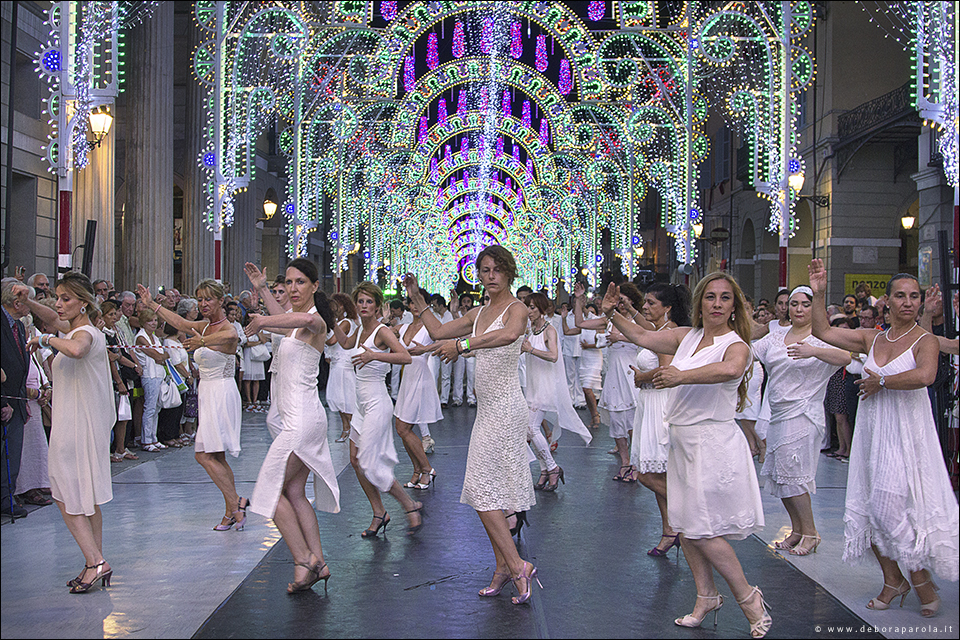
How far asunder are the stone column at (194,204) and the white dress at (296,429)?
17.0m

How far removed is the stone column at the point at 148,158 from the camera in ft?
61.7

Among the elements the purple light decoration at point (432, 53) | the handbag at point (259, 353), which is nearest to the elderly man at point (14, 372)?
the handbag at point (259, 353)

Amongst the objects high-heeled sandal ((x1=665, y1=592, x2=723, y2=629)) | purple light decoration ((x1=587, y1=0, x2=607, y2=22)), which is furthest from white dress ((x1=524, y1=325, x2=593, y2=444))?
purple light decoration ((x1=587, y1=0, x2=607, y2=22))

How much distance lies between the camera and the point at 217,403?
324 inches

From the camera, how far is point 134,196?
61.9ft

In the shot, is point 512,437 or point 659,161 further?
point 659,161

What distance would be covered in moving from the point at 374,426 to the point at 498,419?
7.45ft

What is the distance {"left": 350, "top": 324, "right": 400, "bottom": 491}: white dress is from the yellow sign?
75.2 ft

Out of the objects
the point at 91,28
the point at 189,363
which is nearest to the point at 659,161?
the point at 189,363

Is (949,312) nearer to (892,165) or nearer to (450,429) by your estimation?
(450,429)

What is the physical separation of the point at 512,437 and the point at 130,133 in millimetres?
15334

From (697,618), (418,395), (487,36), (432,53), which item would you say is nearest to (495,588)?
(697,618)

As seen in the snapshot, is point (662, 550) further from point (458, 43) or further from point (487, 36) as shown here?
point (458, 43)

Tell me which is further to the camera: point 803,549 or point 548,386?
point 548,386
